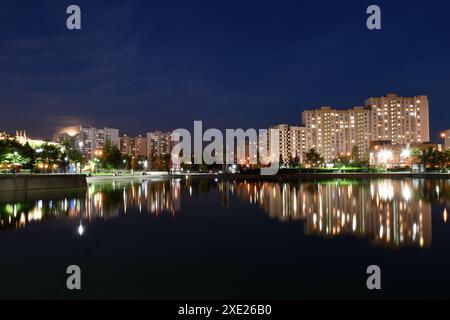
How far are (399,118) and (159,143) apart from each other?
10321cm

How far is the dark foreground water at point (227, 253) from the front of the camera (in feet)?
24.8

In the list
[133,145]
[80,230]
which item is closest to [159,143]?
[133,145]

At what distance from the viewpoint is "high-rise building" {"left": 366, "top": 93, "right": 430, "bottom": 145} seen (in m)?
Result: 164

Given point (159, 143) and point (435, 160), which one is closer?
point (435, 160)

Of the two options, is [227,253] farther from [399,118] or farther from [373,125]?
[399,118]

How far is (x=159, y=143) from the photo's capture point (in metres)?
186

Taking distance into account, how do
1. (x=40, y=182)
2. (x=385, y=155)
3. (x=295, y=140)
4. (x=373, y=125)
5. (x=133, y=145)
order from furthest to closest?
(x=133, y=145), (x=295, y=140), (x=373, y=125), (x=385, y=155), (x=40, y=182)

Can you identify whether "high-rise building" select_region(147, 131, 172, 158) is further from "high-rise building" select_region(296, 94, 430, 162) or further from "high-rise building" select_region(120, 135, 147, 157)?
"high-rise building" select_region(296, 94, 430, 162)

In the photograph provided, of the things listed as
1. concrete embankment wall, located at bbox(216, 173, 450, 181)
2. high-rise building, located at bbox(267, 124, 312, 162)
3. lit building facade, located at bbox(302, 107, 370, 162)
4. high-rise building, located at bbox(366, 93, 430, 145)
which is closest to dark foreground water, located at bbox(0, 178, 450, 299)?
concrete embankment wall, located at bbox(216, 173, 450, 181)

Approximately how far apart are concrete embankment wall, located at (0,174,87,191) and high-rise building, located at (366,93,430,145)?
149 meters

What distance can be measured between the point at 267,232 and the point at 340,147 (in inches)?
6506

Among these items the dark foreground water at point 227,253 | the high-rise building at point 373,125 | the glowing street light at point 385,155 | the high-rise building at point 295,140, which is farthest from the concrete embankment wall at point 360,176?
the high-rise building at point 295,140

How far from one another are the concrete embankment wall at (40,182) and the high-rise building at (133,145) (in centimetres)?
15599
